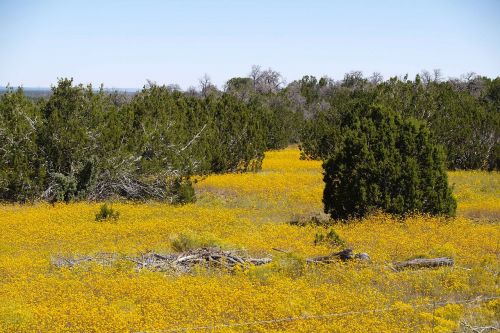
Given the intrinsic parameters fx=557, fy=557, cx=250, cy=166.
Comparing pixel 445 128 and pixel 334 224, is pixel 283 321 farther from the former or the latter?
pixel 445 128

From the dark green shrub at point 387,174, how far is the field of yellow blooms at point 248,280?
78 centimetres

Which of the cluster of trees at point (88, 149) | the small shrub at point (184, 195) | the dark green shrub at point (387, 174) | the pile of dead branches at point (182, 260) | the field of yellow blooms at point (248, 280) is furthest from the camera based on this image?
the small shrub at point (184, 195)

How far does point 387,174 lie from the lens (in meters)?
17.4

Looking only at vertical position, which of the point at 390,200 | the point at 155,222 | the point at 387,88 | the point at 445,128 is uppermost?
the point at 387,88

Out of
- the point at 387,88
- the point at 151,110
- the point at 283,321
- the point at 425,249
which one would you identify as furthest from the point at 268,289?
the point at 387,88

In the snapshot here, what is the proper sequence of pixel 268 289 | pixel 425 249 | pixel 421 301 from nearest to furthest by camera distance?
pixel 421 301
pixel 268 289
pixel 425 249

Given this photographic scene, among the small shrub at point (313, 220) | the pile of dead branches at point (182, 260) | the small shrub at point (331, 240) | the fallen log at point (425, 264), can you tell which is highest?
the fallen log at point (425, 264)

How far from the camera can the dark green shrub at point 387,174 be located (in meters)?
17.4

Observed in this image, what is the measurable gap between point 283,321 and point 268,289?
1491 millimetres

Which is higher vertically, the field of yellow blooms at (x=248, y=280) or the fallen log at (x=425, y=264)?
the fallen log at (x=425, y=264)

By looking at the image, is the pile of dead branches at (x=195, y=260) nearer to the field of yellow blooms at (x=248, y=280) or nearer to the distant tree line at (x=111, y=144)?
the field of yellow blooms at (x=248, y=280)

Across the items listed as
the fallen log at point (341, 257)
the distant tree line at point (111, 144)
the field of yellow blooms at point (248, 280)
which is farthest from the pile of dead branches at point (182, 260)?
the distant tree line at point (111, 144)

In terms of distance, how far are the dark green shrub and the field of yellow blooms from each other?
784 millimetres

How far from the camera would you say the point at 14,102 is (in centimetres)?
2284
